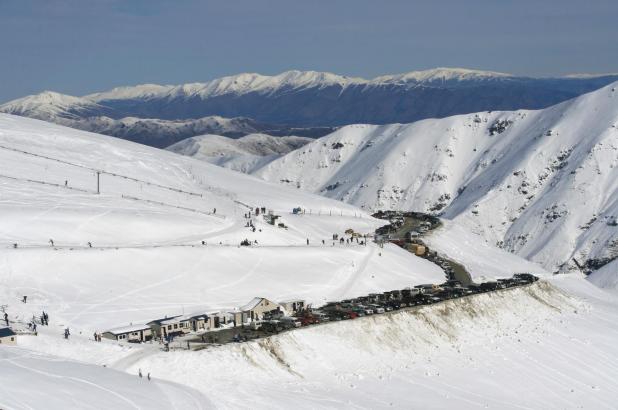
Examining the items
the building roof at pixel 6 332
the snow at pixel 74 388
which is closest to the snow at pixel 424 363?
the snow at pixel 74 388

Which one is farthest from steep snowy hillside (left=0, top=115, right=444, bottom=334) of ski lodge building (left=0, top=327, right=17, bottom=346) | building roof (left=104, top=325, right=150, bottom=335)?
ski lodge building (left=0, top=327, right=17, bottom=346)

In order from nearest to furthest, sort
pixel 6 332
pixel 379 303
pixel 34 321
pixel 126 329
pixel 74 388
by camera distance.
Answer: pixel 74 388 → pixel 6 332 → pixel 34 321 → pixel 126 329 → pixel 379 303

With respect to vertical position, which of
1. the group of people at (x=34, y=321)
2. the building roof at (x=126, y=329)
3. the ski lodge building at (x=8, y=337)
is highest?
the ski lodge building at (x=8, y=337)

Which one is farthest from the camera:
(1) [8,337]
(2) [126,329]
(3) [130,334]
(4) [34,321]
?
(2) [126,329]

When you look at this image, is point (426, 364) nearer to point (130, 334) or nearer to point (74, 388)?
point (130, 334)

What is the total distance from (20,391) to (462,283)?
61413mm

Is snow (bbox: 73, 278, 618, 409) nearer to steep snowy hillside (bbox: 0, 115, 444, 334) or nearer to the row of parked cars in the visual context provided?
the row of parked cars

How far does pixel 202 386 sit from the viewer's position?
151ft

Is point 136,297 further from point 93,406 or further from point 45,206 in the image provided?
point 93,406

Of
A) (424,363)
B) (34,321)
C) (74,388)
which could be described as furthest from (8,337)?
(424,363)

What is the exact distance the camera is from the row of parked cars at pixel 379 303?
6134 centimetres

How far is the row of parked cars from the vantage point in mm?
61344

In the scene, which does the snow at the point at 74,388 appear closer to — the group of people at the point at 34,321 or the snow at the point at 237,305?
the snow at the point at 237,305

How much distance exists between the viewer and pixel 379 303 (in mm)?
71062
